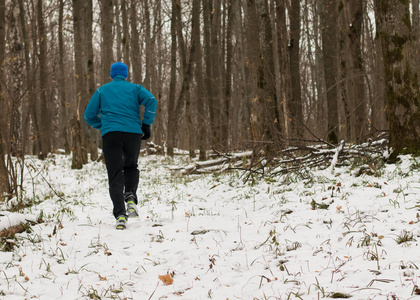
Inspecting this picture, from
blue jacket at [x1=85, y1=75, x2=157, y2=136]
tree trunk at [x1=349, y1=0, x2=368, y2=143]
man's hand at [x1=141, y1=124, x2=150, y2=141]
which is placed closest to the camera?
blue jacket at [x1=85, y1=75, x2=157, y2=136]

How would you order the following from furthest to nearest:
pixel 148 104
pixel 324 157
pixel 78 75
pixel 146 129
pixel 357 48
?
pixel 78 75 → pixel 357 48 → pixel 324 157 → pixel 146 129 → pixel 148 104

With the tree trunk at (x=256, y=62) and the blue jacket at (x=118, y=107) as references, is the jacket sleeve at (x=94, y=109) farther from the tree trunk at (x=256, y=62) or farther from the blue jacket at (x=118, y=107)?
the tree trunk at (x=256, y=62)

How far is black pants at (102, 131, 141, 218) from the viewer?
14.8ft

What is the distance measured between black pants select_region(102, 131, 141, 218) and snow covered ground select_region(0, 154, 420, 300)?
394 millimetres

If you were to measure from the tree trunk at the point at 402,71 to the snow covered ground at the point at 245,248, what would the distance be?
435 mm

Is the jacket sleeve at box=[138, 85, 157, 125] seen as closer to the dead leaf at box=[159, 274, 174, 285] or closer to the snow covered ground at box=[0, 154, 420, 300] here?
the snow covered ground at box=[0, 154, 420, 300]

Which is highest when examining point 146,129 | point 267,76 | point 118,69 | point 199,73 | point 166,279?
point 199,73

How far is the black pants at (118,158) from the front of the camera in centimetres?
450

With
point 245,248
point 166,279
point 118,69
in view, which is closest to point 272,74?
point 118,69

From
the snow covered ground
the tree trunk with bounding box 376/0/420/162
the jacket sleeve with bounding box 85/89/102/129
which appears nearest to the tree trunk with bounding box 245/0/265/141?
the snow covered ground

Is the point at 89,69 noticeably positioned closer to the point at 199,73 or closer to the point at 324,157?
the point at 199,73

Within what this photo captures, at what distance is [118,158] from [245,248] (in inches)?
81.2

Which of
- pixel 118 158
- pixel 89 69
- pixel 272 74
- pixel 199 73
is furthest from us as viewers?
pixel 199 73

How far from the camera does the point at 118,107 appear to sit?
4629mm
